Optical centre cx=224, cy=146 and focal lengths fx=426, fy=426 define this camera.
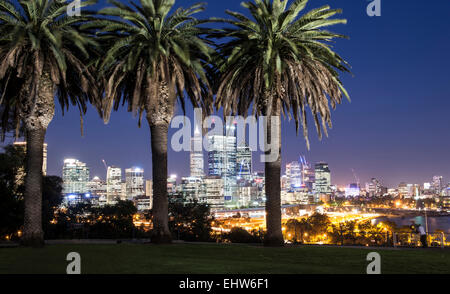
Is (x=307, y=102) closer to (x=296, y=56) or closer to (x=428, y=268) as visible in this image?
(x=296, y=56)

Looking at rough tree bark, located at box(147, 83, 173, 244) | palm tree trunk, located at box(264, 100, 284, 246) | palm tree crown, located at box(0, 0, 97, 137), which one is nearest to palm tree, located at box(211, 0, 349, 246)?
palm tree trunk, located at box(264, 100, 284, 246)

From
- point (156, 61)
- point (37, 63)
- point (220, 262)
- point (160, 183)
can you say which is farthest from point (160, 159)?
point (220, 262)

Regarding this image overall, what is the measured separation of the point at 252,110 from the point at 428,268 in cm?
1220

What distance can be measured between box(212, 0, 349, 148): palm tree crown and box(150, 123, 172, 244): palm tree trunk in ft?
12.9

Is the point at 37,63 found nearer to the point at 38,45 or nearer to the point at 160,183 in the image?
the point at 38,45

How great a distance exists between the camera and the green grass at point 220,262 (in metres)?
12.9

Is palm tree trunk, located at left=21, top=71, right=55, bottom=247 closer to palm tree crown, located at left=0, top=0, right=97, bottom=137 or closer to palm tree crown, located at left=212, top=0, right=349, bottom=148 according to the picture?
palm tree crown, located at left=0, top=0, right=97, bottom=137

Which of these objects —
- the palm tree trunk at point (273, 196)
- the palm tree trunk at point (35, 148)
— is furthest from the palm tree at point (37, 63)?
the palm tree trunk at point (273, 196)

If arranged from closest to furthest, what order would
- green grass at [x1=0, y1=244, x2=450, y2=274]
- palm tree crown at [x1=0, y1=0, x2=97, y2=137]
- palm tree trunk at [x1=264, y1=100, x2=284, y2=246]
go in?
green grass at [x1=0, y1=244, x2=450, y2=274], palm tree crown at [x1=0, y1=0, x2=97, y2=137], palm tree trunk at [x1=264, y1=100, x2=284, y2=246]

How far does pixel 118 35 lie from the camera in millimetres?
23766

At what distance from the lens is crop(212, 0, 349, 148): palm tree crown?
21.4m

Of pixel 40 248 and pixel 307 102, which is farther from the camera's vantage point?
pixel 307 102

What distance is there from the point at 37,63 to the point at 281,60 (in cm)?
1209
